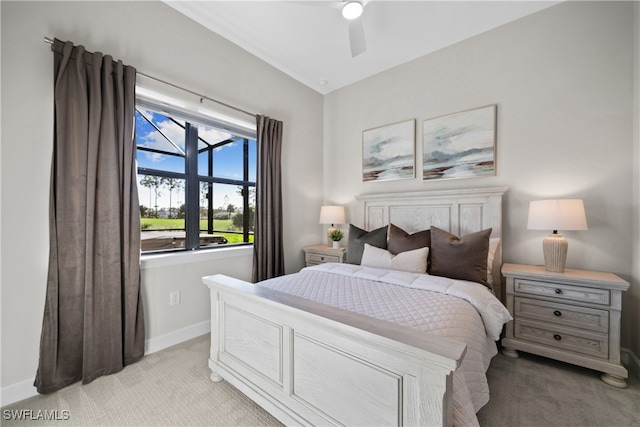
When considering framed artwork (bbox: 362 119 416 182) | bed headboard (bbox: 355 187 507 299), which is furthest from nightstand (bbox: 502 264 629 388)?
framed artwork (bbox: 362 119 416 182)

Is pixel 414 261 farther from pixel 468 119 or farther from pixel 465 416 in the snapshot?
pixel 468 119

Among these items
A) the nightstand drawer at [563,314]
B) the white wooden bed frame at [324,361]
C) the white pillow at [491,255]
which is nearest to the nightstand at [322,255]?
the white pillow at [491,255]

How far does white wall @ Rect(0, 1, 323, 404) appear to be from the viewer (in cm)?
162

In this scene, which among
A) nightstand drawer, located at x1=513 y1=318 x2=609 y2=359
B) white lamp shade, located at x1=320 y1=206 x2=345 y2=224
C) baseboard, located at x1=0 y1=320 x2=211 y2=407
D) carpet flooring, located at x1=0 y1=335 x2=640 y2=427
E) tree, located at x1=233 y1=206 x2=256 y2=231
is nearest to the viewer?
carpet flooring, located at x1=0 y1=335 x2=640 y2=427

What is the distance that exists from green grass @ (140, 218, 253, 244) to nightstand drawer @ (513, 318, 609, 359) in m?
2.83

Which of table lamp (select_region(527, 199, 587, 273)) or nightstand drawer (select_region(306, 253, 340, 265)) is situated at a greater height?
table lamp (select_region(527, 199, 587, 273))

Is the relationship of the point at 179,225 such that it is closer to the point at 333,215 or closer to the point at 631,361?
the point at 333,215

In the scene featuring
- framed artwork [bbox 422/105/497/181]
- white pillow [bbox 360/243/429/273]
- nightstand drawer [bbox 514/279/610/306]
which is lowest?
nightstand drawer [bbox 514/279/610/306]

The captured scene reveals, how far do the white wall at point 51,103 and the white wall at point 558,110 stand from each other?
84.0 inches

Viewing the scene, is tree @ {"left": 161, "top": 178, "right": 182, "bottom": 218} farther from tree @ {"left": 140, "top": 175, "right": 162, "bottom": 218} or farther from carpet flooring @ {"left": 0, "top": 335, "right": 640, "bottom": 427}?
carpet flooring @ {"left": 0, "top": 335, "right": 640, "bottom": 427}

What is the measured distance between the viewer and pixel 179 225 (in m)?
2.56

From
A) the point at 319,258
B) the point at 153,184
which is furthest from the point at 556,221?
the point at 153,184

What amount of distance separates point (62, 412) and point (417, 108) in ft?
12.8

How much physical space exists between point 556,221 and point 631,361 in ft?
3.86
